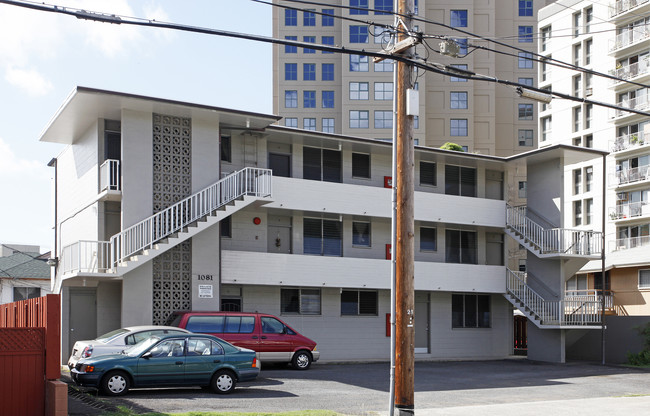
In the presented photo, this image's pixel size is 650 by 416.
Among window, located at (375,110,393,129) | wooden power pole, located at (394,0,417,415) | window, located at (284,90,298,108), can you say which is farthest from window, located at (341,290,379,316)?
window, located at (284,90,298,108)

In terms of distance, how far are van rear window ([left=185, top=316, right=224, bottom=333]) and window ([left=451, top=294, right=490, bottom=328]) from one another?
44.1ft

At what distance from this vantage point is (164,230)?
25.3 metres

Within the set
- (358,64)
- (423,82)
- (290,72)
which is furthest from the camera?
(290,72)

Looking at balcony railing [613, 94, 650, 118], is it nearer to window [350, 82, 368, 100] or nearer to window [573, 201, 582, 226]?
window [573, 201, 582, 226]

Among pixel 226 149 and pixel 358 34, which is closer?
pixel 226 149

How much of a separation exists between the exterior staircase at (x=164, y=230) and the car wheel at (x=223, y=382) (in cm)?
692

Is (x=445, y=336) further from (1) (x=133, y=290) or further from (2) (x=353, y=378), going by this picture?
(1) (x=133, y=290)

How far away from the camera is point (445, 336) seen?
32969 millimetres

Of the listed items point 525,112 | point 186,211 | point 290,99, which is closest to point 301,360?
point 186,211

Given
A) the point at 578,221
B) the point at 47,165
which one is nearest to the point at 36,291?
the point at 47,165

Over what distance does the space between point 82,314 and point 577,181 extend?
45.2m

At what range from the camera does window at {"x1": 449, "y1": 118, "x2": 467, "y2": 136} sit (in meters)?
71.6

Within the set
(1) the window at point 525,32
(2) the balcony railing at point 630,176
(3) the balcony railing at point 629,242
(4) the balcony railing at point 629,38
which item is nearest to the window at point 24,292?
(3) the balcony railing at point 629,242

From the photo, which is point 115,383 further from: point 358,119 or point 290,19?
point 290,19
